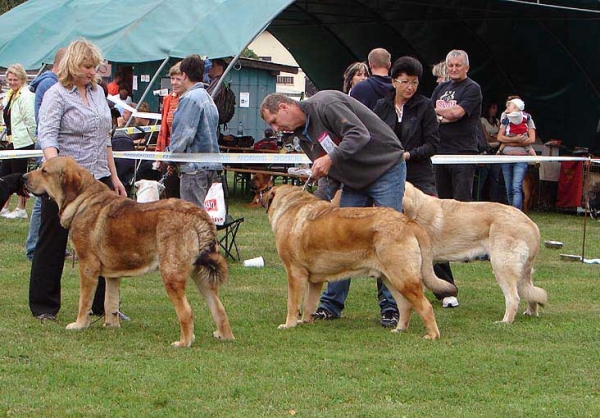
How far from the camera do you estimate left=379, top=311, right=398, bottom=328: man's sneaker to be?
24.2 feet

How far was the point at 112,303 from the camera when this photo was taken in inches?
274

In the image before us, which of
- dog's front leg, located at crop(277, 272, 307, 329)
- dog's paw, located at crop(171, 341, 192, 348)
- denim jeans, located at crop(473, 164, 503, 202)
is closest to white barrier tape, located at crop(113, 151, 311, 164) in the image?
dog's front leg, located at crop(277, 272, 307, 329)

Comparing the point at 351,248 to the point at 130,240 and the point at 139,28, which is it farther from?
the point at 139,28

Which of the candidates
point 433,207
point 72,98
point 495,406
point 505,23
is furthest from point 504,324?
point 505,23

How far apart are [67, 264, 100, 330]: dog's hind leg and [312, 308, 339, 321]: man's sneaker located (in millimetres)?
1823

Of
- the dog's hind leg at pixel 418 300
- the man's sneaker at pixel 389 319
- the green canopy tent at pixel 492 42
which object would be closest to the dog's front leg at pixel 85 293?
the dog's hind leg at pixel 418 300

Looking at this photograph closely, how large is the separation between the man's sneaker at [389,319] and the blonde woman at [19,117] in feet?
20.8

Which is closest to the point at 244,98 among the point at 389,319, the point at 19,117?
the point at 19,117

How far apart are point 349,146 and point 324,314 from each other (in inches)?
63.6

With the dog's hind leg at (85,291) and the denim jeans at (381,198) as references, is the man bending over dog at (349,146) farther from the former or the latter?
the dog's hind leg at (85,291)

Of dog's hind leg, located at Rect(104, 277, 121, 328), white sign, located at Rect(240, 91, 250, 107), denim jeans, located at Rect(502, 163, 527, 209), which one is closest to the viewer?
dog's hind leg, located at Rect(104, 277, 121, 328)

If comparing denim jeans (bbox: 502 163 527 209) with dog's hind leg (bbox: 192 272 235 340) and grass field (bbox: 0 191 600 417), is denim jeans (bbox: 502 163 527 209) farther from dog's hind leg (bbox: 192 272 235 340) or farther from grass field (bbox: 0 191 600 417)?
dog's hind leg (bbox: 192 272 235 340)

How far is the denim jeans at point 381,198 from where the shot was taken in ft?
23.6

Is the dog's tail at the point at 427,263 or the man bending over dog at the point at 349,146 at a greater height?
the man bending over dog at the point at 349,146
